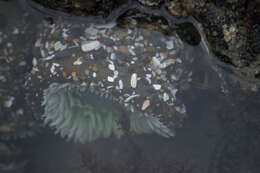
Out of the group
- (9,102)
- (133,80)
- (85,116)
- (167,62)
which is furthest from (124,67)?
(9,102)

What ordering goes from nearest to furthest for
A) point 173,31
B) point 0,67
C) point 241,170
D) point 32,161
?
point 173,31 < point 0,67 < point 241,170 < point 32,161

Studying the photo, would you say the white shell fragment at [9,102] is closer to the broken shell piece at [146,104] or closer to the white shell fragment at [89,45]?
the white shell fragment at [89,45]

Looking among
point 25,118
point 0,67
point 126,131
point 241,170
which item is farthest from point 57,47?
point 241,170

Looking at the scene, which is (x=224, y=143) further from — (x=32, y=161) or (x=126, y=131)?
(x=32, y=161)

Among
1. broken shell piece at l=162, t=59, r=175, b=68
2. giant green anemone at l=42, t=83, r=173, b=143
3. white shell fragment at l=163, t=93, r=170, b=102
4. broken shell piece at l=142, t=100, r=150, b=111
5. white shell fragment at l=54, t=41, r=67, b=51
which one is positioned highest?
broken shell piece at l=162, t=59, r=175, b=68

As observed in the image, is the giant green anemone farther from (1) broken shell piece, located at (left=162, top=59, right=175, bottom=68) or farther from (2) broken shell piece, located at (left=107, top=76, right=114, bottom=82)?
(1) broken shell piece, located at (left=162, top=59, right=175, bottom=68)

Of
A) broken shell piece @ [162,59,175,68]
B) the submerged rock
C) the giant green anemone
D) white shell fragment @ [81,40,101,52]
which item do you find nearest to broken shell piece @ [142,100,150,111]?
the submerged rock

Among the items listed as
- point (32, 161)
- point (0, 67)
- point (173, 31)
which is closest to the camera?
point (173, 31)

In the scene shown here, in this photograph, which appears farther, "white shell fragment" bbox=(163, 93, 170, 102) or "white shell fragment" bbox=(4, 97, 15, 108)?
"white shell fragment" bbox=(4, 97, 15, 108)
